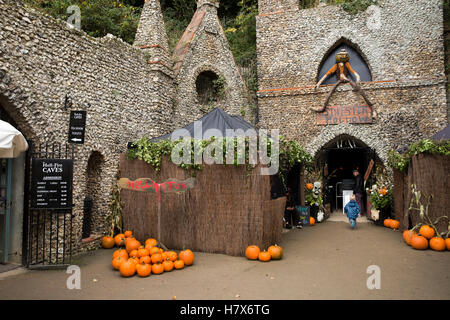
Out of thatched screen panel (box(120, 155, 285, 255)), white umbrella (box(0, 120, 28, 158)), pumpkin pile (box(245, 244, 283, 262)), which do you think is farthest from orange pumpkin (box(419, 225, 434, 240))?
white umbrella (box(0, 120, 28, 158))

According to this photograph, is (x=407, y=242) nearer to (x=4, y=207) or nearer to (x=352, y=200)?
(x=352, y=200)

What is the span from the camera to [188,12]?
17562mm

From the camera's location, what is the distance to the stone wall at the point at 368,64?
10.8 m

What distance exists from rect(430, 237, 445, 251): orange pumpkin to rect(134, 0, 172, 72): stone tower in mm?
8375

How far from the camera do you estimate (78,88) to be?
6.56 meters

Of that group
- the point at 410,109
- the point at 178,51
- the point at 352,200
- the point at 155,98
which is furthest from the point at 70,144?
the point at 410,109

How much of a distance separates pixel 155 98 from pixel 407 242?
7685mm

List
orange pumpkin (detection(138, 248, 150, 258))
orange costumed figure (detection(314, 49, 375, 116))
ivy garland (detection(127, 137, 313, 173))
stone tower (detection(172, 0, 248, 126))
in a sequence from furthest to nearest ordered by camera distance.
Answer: orange costumed figure (detection(314, 49, 375, 116)) < stone tower (detection(172, 0, 248, 126)) < ivy garland (detection(127, 137, 313, 173)) < orange pumpkin (detection(138, 248, 150, 258))

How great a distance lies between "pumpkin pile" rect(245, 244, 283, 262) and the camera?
225 inches

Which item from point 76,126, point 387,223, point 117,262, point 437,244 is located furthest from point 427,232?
point 76,126

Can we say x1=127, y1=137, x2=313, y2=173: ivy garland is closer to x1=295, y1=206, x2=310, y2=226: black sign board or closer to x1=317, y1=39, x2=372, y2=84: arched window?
x1=295, y1=206, x2=310, y2=226: black sign board

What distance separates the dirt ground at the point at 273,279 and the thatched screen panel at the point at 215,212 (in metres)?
0.43

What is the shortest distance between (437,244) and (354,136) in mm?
5790

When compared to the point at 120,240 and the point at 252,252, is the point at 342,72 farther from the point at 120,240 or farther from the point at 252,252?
the point at 120,240
